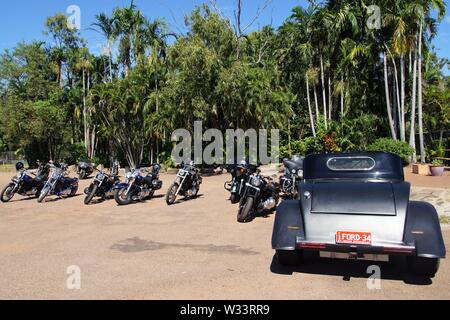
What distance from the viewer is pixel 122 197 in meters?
11.1

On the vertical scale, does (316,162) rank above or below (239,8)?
below

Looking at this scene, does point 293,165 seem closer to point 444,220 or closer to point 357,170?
point 444,220

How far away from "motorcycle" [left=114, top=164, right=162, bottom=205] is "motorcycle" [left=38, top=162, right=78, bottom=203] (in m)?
2.54

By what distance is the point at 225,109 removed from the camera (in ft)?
68.5

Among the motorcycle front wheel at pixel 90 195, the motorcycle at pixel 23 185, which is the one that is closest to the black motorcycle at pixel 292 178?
the motorcycle front wheel at pixel 90 195

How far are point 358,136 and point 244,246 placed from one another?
17.0 meters

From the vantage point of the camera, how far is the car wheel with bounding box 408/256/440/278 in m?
4.50

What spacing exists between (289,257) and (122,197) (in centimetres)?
702

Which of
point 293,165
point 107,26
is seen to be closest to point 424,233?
→ point 293,165

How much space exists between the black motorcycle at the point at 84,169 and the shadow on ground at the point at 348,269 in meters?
13.8

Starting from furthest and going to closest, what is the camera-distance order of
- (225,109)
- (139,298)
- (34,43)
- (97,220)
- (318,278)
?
(34,43), (225,109), (97,220), (318,278), (139,298)

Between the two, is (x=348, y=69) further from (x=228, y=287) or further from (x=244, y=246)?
(x=228, y=287)

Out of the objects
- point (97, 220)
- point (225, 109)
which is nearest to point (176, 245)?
point (97, 220)

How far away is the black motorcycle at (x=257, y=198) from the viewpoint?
8219 mm
